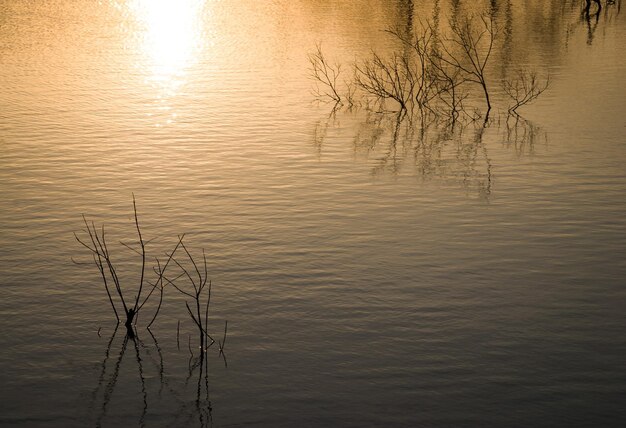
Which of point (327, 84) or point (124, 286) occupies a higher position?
point (327, 84)

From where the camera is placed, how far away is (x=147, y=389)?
28.9 ft

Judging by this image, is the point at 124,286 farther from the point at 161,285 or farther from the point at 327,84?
the point at 327,84

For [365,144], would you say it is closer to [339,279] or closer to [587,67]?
[339,279]

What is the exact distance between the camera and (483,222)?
13.7m

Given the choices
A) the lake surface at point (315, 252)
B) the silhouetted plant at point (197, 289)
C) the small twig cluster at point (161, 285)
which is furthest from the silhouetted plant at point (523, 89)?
the silhouetted plant at point (197, 289)

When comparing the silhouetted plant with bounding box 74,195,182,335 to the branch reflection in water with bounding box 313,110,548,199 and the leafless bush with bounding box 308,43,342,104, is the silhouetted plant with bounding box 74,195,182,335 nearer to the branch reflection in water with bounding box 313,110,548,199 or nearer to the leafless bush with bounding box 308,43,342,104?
the branch reflection in water with bounding box 313,110,548,199

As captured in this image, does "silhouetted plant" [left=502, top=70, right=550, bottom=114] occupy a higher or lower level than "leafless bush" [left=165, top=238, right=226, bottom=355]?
higher

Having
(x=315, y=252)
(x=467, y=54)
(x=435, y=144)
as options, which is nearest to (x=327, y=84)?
(x=467, y=54)

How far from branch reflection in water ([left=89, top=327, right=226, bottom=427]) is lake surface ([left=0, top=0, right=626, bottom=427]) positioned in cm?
2

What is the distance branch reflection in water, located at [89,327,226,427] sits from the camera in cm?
831

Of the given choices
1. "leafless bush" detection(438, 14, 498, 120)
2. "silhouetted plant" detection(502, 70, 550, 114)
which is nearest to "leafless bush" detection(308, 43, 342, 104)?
"leafless bush" detection(438, 14, 498, 120)

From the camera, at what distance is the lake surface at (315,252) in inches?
341

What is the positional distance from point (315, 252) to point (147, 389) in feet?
13.4

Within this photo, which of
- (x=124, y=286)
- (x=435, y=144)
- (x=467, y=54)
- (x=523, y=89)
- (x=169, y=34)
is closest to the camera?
(x=124, y=286)
